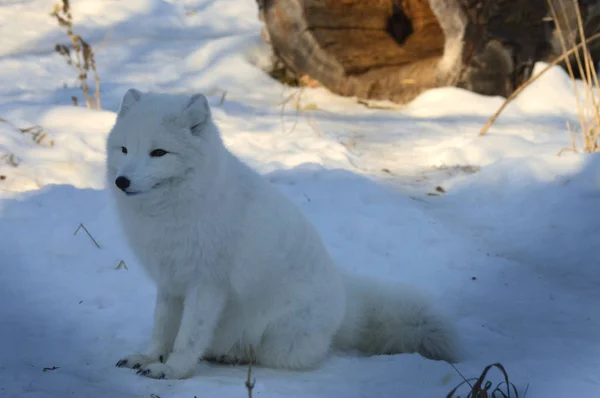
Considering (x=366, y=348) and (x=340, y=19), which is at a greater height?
(x=340, y=19)

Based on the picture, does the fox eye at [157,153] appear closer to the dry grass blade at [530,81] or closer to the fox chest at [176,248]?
the fox chest at [176,248]

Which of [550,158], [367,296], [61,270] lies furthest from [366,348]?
[550,158]

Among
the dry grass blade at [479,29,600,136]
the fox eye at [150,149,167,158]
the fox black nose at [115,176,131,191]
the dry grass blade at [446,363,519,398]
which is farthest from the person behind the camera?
the dry grass blade at [479,29,600,136]

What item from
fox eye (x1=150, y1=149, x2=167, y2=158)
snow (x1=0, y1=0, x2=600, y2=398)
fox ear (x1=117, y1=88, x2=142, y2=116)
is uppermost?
fox ear (x1=117, y1=88, x2=142, y2=116)

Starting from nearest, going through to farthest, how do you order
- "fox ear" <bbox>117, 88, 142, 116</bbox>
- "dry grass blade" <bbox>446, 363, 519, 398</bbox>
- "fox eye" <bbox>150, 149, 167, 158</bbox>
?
1. "dry grass blade" <bbox>446, 363, 519, 398</bbox>
2. "fox eye" <bbox>150, 149, 167, 158</bbox>
3. "fox ear" <bbox>117, 88, 142, 116</bbox>

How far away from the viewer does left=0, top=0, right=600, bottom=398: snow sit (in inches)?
98.3

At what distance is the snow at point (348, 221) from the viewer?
2.50 metres

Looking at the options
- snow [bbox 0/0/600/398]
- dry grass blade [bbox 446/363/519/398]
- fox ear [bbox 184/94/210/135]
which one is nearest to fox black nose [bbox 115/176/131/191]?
fox ear [bbox 184/94/210/135]

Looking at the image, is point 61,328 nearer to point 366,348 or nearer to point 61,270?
point 61,270

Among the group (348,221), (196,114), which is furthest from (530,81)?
(196,114)

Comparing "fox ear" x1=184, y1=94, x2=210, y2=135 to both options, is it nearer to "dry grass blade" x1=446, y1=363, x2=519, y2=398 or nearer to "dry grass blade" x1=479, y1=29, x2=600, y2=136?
"dry grass blade" x1=446, y1=363, x2=519, y2=398

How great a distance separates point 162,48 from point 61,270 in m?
4.77

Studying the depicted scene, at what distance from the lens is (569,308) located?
3.24m

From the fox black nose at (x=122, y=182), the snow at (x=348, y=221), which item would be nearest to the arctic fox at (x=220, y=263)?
the fox black nose at (x=122, y=182)
